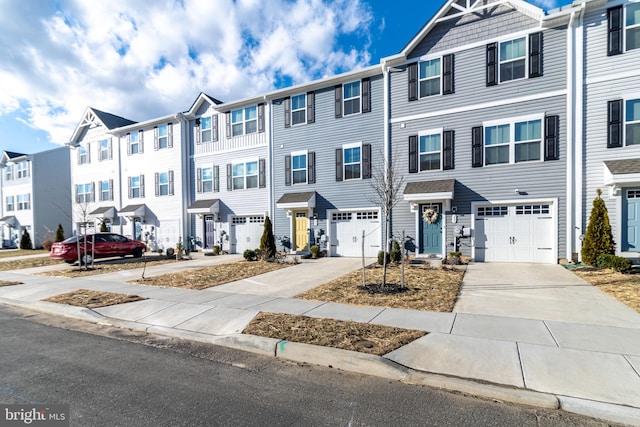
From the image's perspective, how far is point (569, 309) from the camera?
661cm

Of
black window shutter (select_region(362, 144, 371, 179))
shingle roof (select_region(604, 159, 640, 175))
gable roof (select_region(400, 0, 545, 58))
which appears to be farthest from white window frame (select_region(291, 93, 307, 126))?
shingle roof (select_region(604, 159, 640, 175))

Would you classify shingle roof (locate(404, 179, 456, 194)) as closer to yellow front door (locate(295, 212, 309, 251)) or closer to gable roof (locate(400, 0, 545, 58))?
yellow front door (locate(295, 212, 309, 251))

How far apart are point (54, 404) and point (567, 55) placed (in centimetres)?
1720

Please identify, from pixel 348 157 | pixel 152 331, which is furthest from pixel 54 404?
pixel 348 157

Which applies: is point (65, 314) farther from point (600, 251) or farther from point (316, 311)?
point (600, 251)

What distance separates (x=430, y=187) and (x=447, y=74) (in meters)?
5.08

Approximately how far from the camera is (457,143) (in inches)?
Result: 555

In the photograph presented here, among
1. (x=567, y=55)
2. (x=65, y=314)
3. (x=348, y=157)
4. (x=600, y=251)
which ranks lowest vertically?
(x=65, y=314)

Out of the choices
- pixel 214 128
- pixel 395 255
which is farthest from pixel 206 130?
pixel 395 255

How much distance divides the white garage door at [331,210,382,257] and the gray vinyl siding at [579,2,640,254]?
8.12m

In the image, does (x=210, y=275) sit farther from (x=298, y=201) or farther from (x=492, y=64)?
(x=492, y=64)

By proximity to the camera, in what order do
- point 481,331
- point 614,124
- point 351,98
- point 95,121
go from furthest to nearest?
point 95,121 → point 351,98 → point 614,124 → point 481,331

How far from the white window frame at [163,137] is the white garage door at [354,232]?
1344 centimetres

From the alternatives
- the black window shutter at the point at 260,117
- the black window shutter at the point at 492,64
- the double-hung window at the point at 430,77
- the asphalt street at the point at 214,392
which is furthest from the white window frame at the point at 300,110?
the asphalt street at the point at 214,392
